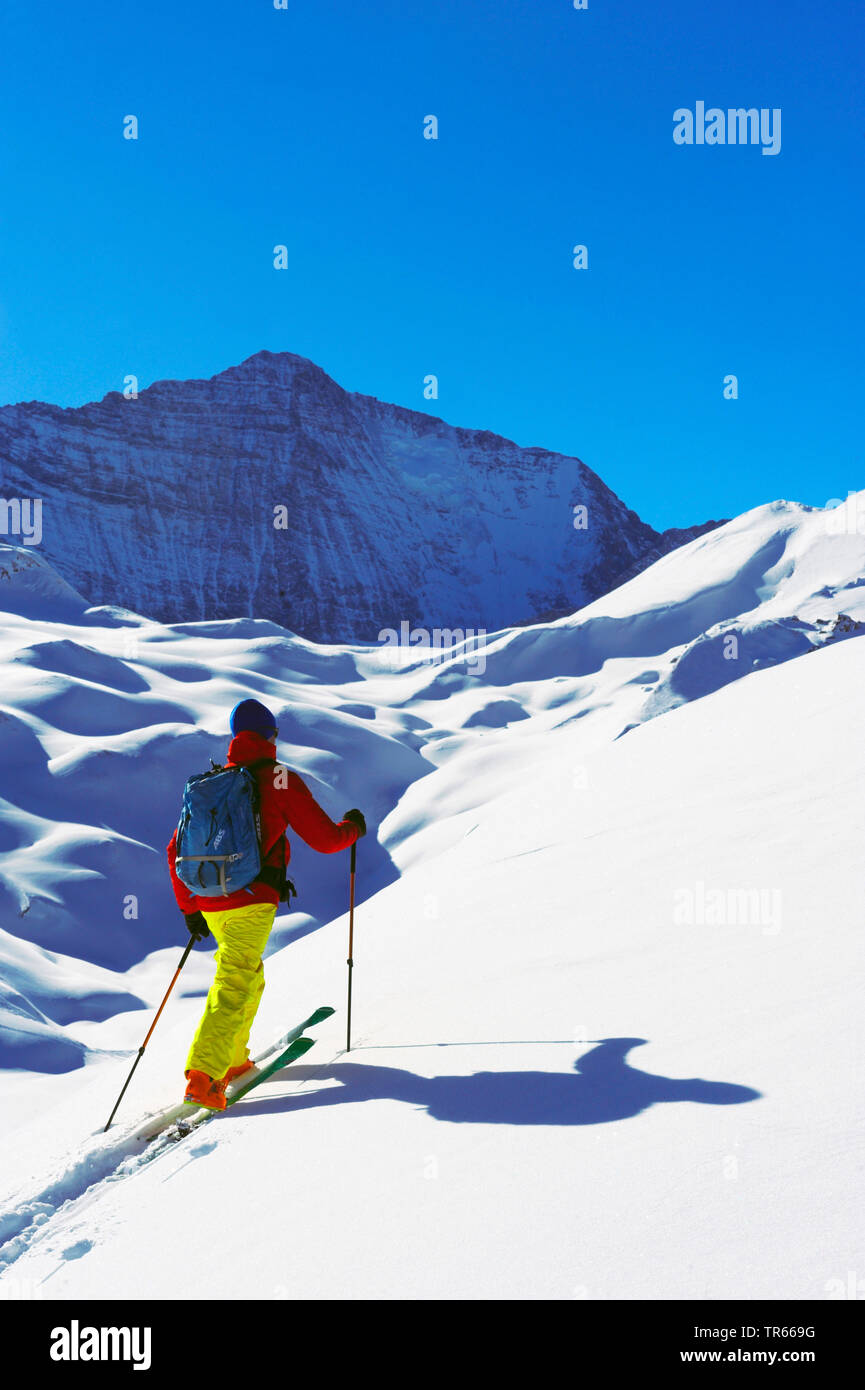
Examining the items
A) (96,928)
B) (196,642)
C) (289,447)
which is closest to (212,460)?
(289,447)

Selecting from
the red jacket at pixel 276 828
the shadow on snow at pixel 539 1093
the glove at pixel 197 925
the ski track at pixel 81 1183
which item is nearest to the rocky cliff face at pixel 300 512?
the glove at pixel 197 925

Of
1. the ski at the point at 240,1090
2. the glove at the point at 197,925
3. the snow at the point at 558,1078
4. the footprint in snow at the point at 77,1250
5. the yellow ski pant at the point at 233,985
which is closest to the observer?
the snow at the point at 558,1078

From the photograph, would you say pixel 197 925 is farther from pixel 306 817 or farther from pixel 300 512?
pixel 300 512

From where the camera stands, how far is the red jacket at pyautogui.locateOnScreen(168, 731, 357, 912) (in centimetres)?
425

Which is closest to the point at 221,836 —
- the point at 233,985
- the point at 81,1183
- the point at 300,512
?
the point at 233,985

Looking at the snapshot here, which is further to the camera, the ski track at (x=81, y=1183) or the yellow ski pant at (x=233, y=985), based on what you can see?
the yellow ski pant at (x=233, y=985)

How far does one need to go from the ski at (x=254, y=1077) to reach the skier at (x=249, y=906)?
80 mm

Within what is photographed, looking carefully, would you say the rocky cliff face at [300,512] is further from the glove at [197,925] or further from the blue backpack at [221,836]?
the blue backpack at [221,836]

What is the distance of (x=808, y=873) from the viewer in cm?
478

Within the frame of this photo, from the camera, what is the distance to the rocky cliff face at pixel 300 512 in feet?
492

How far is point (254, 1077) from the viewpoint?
4285 millimetres

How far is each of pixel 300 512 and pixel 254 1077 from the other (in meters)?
162
